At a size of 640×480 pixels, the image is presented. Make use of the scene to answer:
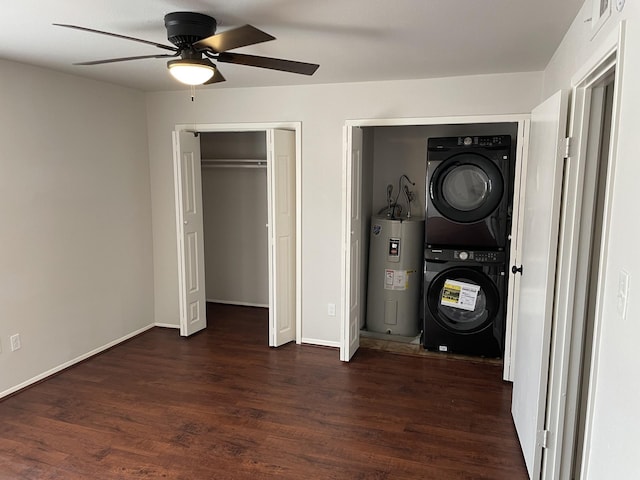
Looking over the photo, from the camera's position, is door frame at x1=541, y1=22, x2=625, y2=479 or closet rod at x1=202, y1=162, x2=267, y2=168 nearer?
door frame at x1=541, y1=22, x2=625, y2=479

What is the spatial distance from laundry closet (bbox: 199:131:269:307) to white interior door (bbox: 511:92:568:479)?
3.14 m

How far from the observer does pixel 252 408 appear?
313 centimetres

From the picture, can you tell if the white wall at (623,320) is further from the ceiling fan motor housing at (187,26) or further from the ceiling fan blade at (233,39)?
the ceiling fan motor housing at (187,26)

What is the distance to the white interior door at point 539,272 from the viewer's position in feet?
6.97

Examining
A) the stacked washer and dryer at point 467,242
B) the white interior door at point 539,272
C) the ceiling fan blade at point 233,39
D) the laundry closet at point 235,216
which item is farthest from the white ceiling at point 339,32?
the laundry closet at point 235,216

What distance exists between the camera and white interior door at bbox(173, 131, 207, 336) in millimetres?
4285

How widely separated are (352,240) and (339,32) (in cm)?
174

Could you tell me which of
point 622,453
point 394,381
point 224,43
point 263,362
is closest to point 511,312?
point 394,381

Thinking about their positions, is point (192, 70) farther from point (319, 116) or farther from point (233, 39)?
point (319, 116)

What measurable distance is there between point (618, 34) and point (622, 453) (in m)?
1.22

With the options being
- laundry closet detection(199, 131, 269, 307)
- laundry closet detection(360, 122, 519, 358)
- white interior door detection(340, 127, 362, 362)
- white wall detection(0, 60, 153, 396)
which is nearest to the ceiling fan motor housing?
white interior door detection(340, 127, 362, 362)

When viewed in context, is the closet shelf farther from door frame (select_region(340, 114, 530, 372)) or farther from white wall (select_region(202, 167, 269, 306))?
door frame (select_region(340, 114, 530, 372))

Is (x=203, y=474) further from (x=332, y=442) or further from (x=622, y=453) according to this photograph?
(x=622, y=453)

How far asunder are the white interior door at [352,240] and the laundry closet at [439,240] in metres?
0.37
